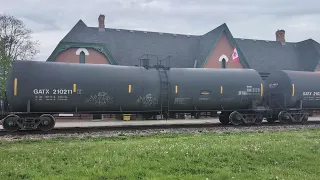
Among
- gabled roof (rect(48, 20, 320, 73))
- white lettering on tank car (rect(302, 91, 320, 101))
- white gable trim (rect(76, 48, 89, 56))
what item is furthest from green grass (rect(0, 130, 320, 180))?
gabled roof (rect(48, 20, 320, 73))

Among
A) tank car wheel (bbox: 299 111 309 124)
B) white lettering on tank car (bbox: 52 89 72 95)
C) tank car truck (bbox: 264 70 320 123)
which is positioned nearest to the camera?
white lettering on tank car (bbox: 52 89 72 95)

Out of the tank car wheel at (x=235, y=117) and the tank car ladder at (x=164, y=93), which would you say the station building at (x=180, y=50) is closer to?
the tank car ladder at (x=164, y=93)

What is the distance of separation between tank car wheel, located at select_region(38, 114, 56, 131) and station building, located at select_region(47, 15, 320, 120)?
58.0ft

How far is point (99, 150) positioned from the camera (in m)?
9.30

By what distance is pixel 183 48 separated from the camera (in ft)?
132

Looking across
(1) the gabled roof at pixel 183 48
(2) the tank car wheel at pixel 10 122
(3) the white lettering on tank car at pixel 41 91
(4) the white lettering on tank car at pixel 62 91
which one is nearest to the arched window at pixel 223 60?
(1) the gabled roof at pixel 183 48

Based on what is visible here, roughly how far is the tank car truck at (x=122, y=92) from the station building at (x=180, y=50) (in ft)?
46.3

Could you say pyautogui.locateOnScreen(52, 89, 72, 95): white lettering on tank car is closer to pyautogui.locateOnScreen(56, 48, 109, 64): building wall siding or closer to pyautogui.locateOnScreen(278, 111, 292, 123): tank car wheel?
pyautogui.locateOnScreen(278, 111, 292, 123): tank car wheel

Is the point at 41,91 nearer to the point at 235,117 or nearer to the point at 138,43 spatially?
the point at 235,117

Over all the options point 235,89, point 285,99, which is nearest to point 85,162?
point 235,89

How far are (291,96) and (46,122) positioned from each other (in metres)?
14.7

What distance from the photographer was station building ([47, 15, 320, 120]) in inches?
1329

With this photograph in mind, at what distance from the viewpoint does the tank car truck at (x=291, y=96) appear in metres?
21.3

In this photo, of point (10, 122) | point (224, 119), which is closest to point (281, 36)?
point (224, 119)
